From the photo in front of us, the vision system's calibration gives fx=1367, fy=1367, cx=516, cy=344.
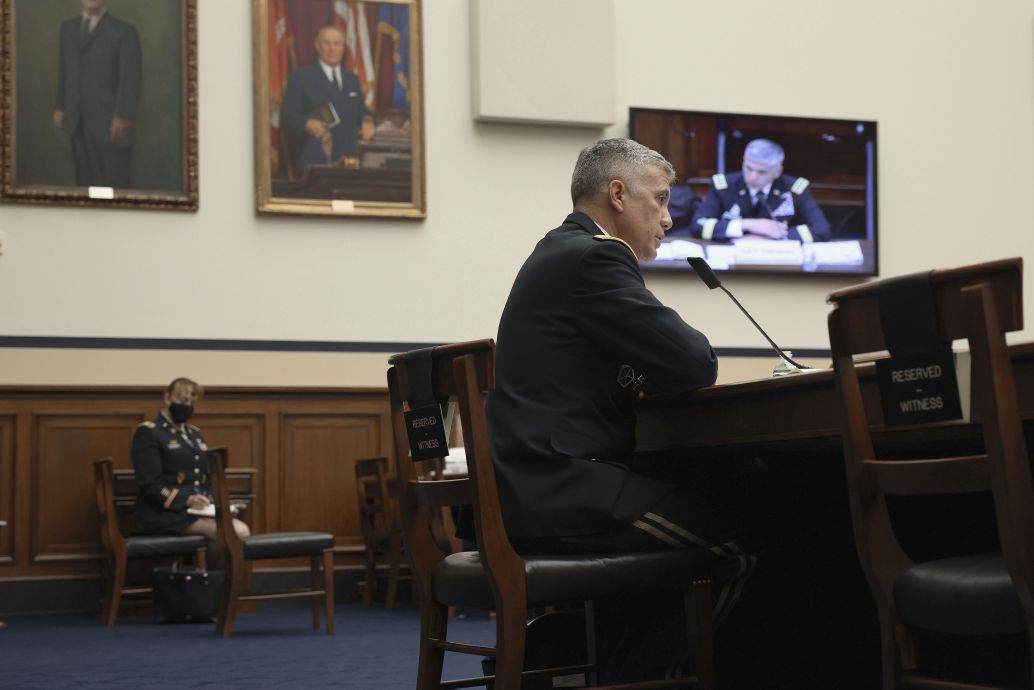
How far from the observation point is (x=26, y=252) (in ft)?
26.9

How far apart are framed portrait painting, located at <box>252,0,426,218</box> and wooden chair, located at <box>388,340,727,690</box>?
5909mm

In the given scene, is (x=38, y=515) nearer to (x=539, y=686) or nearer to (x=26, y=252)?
(x=26, y=252)

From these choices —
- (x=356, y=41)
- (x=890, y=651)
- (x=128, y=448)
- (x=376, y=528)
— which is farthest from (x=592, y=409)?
(x=356, y=41)

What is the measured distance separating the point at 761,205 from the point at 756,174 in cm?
22

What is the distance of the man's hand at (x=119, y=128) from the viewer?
8297 mm

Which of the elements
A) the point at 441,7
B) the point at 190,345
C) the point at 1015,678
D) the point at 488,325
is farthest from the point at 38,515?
the point at 1015,678

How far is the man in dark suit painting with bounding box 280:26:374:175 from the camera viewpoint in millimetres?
8633

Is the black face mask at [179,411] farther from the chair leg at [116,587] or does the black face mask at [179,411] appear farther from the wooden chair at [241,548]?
the wooden chair at [241,548]

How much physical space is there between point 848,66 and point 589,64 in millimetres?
1993

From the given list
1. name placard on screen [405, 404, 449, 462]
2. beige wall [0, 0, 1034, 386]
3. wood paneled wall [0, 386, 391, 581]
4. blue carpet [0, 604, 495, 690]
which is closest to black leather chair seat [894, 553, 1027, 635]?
name placard on screen [405, 404, 449, 462]

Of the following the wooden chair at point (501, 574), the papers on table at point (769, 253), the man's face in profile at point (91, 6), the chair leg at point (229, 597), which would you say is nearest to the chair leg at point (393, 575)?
the chair leg at point (229, 597)

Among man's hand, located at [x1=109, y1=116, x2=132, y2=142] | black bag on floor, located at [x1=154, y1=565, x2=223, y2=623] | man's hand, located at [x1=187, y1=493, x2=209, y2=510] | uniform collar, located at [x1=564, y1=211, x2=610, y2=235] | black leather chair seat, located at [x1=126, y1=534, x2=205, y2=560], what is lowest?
black bag on floor, located at [x1=154, y1=565, x2=223, y2=623]

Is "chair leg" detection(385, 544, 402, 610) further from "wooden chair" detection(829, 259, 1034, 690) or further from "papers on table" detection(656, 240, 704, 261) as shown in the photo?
"wooden chair" detection(829, 259, 1034, 690)

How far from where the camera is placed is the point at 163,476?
293 inches
